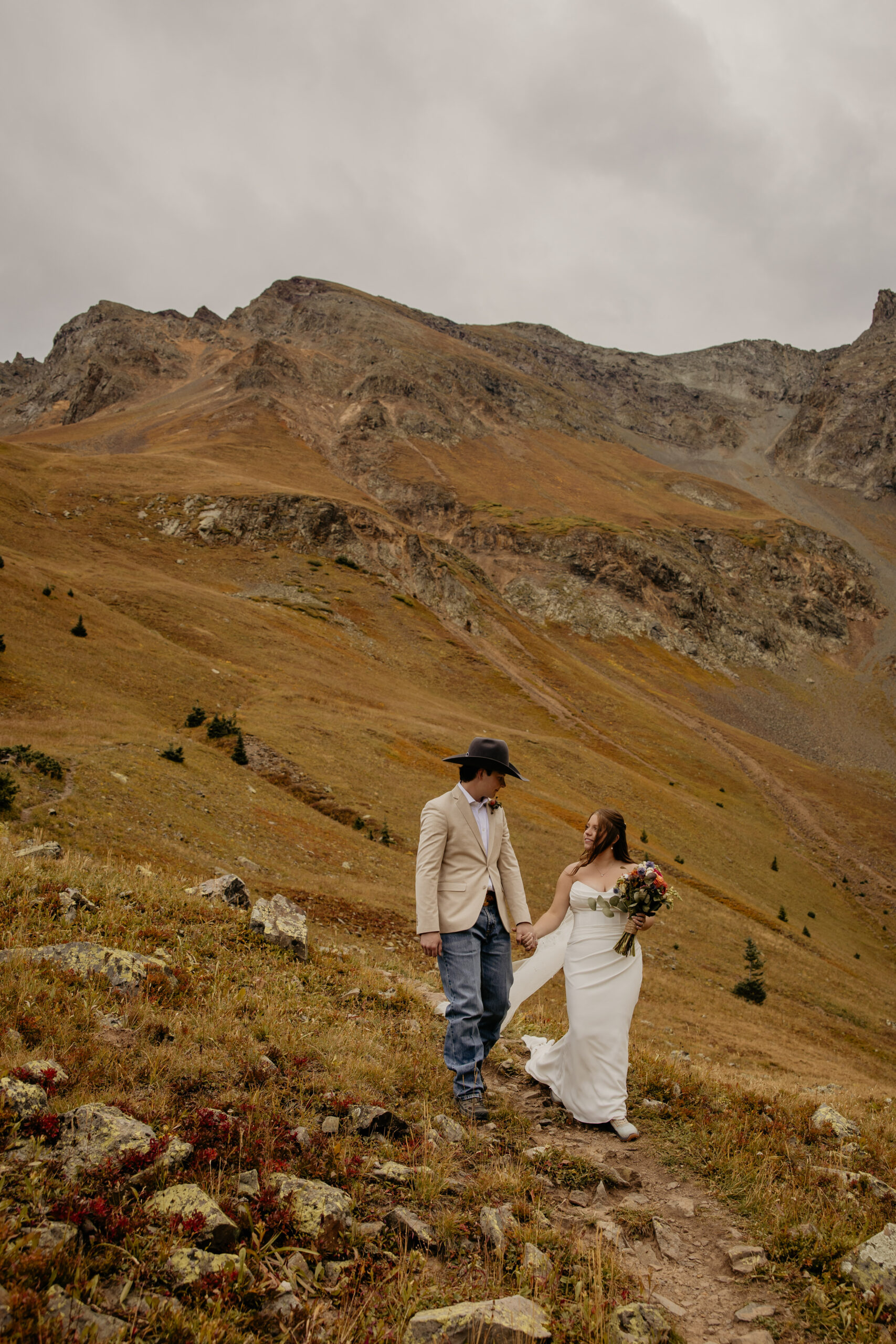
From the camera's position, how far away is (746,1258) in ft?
15.4

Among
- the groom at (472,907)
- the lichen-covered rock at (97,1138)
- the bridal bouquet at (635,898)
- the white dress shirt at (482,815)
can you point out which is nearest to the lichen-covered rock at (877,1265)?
the bridal bouquet at (635,898)

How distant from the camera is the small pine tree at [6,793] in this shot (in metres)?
14.2

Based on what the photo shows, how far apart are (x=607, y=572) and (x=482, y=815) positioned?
121270mm

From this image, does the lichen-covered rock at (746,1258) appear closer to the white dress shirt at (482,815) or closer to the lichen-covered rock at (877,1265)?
the lichen-covered rock at (877,1265)

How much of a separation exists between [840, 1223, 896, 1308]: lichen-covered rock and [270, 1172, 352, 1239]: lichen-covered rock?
136 inches

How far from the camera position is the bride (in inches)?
266

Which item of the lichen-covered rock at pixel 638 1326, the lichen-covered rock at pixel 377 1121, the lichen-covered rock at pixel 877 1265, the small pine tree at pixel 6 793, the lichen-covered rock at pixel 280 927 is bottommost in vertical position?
the small pine tree at pixel 6 793

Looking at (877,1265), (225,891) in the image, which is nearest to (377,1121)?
(877,1265)

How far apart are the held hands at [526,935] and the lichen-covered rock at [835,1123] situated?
12.3 ft

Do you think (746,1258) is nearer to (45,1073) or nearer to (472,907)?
(472,907)

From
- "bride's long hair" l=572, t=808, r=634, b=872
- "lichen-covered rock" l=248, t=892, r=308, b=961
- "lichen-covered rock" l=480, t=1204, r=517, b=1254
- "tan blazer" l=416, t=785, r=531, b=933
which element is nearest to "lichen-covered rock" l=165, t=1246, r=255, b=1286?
"lichen-covered rock" l=480, t=1204, r=517, b=1254

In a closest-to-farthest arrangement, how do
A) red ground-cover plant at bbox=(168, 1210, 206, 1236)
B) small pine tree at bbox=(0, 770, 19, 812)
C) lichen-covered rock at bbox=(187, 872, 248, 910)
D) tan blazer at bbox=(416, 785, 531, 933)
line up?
red ground-cover plant at bbox=(168, 1210, 206, 1236), tan blazer at bbox=(416, 785, 531, 933), lichen-covered rock at bbox=(187, 872, 248, 910), small pine tree at bbox=(0, 770, 19, 812)

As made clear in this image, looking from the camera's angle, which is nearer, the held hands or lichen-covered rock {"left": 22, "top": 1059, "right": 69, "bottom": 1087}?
lichen-covered rock {"left": 22, "top": 1059, "right": 69, "bottom": 1087}

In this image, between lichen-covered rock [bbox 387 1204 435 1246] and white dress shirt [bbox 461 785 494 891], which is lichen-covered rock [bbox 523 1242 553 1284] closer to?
lichen-covered rock [bbox 387 1204 435 1246]
